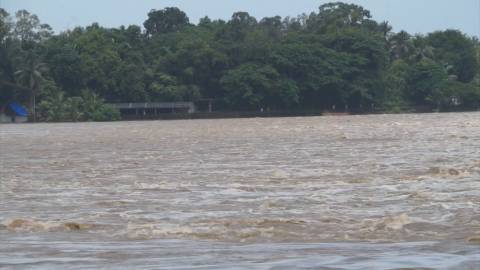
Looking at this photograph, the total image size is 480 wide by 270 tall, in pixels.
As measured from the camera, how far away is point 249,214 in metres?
10.4

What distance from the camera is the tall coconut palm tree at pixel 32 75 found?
72562 mm

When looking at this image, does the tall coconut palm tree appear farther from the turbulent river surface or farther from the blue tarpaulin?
the turbulent river surface

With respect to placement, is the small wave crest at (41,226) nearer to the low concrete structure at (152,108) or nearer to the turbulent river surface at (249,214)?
the turbulent river surface at (249,214)

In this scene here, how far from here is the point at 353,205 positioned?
1098cm

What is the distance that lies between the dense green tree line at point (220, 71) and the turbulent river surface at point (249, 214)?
55.8m

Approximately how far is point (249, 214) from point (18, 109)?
6711cm

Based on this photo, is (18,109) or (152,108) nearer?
(18,109)

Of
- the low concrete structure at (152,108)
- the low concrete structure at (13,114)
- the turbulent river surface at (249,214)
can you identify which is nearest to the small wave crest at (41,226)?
the turbulent river surface at (249,214)

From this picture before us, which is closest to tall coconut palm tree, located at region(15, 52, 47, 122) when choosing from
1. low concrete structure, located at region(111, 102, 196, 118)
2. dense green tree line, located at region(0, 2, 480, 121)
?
dense green tree line, located at region(0, 2, 480, 121)

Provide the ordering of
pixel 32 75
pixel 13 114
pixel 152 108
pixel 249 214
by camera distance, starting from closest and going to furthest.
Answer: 1. pixel 249 214
2. pixel 32 75
3. pixel 13 114
4. pixel 152 108

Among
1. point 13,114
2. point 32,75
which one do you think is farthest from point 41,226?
point 13,114

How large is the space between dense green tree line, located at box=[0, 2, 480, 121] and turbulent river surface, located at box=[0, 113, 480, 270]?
183ft

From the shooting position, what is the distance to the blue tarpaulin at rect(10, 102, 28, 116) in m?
75.2

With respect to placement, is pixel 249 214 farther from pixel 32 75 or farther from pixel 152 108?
pixel 152 108
